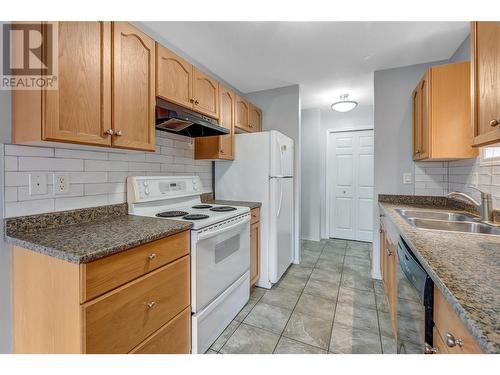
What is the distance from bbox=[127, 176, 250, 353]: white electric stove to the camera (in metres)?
1.48

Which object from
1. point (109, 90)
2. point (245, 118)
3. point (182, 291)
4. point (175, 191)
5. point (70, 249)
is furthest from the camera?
point (245, 118)

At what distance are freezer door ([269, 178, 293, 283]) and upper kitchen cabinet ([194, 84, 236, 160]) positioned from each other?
564 millimetres

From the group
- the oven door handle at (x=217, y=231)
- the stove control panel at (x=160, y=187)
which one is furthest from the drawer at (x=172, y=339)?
the stove control panel at (x=160, y=187)

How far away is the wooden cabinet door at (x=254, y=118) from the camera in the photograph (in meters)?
2.87

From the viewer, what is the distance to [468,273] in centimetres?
72

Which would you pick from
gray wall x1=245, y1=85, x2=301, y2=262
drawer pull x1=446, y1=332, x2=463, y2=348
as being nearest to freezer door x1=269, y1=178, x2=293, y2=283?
gray wall x1=245, y1=85, x2=301, y2=262

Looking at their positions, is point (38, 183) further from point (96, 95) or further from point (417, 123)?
point (417, 123)

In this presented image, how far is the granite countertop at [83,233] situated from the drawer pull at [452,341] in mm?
1170

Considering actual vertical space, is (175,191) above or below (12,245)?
above
